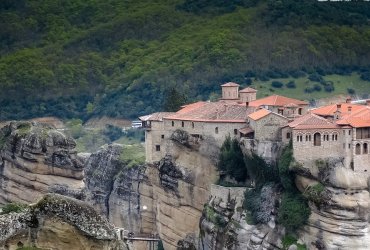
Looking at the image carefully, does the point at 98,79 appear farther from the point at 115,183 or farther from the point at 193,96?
the point at 115,183

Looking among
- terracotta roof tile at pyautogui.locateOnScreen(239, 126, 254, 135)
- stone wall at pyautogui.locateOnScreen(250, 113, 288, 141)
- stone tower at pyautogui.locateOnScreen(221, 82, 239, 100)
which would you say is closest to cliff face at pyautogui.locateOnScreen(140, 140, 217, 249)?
terracotta roof tile at pyautogui.locateOnScreen(239, 126, 254, 135)

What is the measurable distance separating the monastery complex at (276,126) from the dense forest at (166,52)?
152ft

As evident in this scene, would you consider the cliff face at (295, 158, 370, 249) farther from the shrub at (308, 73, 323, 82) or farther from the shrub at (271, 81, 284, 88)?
the shrub at (308, 73, 323, 82)

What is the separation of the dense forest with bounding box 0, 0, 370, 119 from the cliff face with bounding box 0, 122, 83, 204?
53.8 meters

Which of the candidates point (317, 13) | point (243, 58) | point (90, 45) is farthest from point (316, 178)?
point (90, 45)

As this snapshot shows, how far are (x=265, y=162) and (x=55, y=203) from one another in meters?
38.1

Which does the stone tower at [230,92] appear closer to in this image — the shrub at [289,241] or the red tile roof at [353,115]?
the red tile roof at [353,115]

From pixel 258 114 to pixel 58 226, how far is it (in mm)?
39395

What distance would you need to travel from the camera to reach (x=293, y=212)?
54.9 m

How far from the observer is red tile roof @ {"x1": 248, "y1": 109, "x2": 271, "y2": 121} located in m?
59.1

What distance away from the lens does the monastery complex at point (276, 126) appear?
54.1 metres

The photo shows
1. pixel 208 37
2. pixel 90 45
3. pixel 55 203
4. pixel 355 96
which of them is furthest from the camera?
pixel 90 45

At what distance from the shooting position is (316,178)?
2144 inches

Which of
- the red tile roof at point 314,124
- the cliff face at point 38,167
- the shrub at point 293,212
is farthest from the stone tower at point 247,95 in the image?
the shrub at point 293,212
